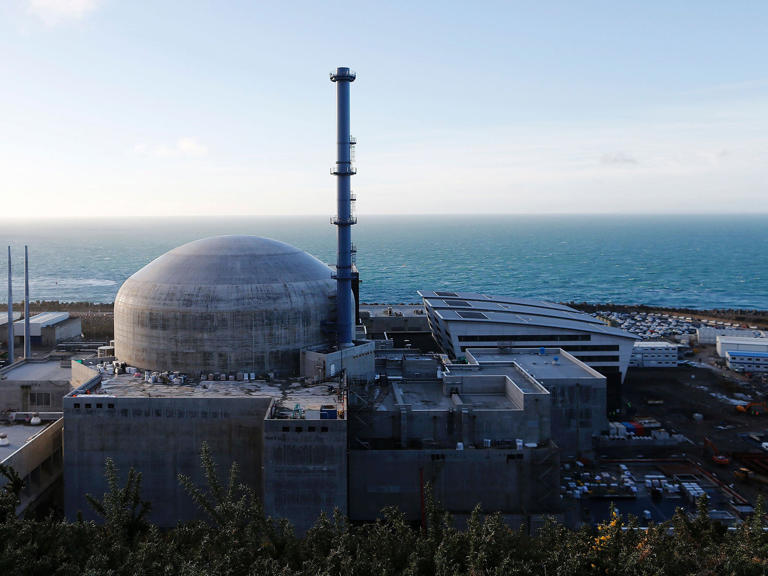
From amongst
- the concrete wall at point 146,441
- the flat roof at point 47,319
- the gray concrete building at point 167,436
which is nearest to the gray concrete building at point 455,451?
the gray concrete building at point 167,436

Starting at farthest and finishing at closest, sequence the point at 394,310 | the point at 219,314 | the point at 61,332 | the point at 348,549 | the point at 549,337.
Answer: the point at 394,310 → the point at 61,332 → the point at 549,337 → the point at 219,314 → the point at 348,549

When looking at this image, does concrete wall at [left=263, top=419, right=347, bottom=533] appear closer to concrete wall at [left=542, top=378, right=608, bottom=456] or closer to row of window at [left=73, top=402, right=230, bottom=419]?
row of window at [left=73, top=402, right=230, bottom=419]

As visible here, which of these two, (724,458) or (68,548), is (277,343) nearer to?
(68,548)

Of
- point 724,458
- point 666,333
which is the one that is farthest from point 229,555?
point 666,333

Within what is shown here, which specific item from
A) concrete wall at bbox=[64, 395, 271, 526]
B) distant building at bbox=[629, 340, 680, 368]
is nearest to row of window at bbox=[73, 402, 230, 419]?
concrete wall at bbox=[64, 395, 271, 526]

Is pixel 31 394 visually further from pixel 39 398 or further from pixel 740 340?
pixel 740 340

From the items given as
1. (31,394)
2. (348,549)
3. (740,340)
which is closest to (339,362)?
(348,549)
